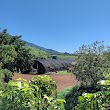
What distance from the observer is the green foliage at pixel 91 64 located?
18.6 m

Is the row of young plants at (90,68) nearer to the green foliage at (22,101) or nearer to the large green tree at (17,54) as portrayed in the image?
the large green tree at (17,54)

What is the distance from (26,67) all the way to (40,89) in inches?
1271

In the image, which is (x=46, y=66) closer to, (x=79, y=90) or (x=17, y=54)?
(x=17, y=54)

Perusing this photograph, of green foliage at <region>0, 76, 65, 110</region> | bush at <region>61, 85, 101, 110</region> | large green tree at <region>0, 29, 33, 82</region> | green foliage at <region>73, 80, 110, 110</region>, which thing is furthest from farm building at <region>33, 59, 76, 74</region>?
green foliage at <region>73, 80, 110, 110</region>

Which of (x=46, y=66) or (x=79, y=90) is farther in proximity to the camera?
(x=46, y=66)

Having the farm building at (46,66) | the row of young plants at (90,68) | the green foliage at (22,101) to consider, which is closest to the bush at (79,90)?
the row of young plants at (90,68)

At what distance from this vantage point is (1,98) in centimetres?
321

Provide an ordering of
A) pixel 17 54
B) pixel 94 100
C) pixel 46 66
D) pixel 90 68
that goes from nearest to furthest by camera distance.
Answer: pixel 94 100
pixel 90 68
pixel 17 54
pixel 46 66

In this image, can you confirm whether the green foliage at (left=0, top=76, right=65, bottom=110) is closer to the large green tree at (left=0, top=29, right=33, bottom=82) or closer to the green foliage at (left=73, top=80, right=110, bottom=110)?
the green foliage at (left=73, top=80, right=110, bottom=110)

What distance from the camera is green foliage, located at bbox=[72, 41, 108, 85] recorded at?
61.1ft

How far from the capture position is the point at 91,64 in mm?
18875

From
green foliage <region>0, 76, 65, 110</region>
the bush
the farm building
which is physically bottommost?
the bush

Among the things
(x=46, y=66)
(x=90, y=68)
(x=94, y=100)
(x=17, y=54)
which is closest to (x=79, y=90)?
(x=90, y=68)

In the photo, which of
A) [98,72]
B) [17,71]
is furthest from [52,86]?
[17,71]
